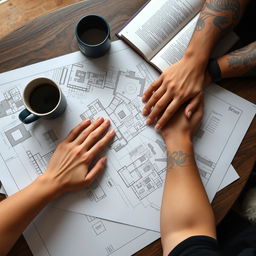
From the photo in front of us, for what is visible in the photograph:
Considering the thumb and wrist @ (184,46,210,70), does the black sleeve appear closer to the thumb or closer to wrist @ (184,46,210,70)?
the thumb

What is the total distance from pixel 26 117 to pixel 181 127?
39cm

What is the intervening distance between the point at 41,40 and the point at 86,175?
1.28 ft

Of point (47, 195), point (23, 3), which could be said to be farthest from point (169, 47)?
point (23, 3)

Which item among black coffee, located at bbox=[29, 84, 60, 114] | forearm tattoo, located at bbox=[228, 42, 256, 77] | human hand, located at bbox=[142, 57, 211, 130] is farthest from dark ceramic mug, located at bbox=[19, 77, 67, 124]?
forearm tattoo, located at bbox=[228, 42, 256, 77]

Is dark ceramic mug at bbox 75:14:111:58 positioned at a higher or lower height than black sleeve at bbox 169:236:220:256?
higher

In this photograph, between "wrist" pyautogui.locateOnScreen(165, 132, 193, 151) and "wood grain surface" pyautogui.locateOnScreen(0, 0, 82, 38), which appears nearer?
"wrist" pyautogui.locateOnScreen(165, 132, 193, 151)

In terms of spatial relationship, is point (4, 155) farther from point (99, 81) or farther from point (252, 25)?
point (252, 25)

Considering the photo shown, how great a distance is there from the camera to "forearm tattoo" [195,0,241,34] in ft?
2.45

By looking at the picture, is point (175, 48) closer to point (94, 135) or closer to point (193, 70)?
point (193, 70)

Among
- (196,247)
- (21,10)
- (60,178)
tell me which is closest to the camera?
(196,247)

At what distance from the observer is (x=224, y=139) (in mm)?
735

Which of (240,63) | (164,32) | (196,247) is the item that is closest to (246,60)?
(240,63)

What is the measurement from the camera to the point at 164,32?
2.55 ft

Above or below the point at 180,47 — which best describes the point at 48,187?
below
